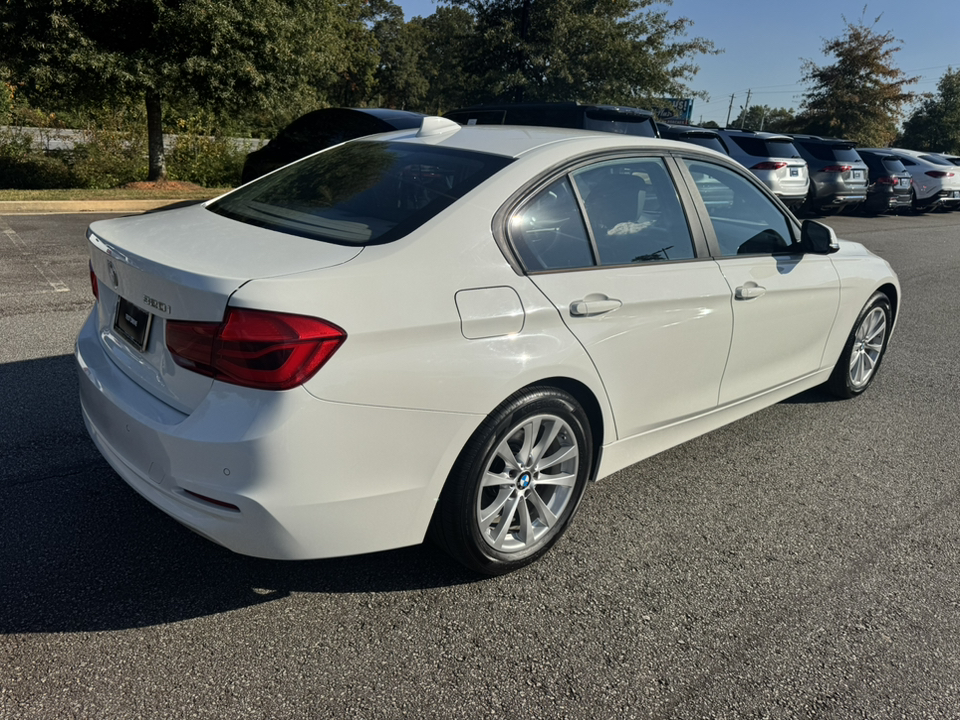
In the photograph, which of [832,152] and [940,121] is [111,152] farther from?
[940,121]

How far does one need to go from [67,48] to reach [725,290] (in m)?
12.0

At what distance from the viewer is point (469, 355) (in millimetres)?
2576

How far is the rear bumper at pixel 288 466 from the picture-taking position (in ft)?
7.54

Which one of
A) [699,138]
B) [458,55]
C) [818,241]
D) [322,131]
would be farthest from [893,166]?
[818,241]

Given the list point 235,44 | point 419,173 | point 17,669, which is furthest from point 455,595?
point 235,44

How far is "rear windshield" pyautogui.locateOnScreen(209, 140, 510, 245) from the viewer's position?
279cm

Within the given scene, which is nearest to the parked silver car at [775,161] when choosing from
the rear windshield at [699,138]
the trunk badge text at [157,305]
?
the rear windshield at [699,138]

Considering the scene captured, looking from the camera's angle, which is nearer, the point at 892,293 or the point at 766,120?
the point at 892,293

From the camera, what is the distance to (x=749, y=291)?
146 inches

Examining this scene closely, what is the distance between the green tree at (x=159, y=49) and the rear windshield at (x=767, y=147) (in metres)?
Result: 8.38

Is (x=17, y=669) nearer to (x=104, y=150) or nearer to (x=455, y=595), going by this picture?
(x=455, y=595)

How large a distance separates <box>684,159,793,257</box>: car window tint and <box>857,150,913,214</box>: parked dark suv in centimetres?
1764

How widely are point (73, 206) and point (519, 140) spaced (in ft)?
32.9

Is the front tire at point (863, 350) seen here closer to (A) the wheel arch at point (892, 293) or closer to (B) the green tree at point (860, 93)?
(A) the wheel arch at point (892, 293)
